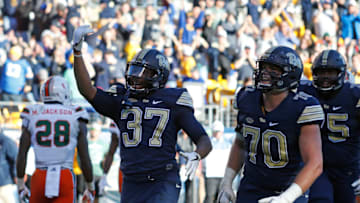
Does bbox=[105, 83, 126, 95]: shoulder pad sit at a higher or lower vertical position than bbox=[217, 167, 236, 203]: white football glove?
higher

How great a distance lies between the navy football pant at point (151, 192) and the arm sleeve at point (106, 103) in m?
→ 0.55

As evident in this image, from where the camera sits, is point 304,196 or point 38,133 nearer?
point 304,196

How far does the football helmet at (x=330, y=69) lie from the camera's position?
540 cm

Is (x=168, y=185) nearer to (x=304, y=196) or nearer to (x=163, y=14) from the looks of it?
(x=304, y=196)

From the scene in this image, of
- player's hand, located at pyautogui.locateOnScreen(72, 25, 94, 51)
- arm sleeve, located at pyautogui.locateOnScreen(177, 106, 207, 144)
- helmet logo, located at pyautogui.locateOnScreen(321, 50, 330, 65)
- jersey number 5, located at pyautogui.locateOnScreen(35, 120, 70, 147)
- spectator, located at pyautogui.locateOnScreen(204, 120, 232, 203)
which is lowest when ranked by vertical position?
spectator, located at pyautogui.locateOnScreen(204, 120, 232, 203)

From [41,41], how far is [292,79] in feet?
33.7

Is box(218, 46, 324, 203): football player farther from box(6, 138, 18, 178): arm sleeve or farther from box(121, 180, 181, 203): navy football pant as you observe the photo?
box(6, 138, 18, 178): arm sleeve

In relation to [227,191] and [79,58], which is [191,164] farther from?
[79,58]

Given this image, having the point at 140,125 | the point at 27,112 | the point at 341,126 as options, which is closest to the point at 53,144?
the point at 27,112

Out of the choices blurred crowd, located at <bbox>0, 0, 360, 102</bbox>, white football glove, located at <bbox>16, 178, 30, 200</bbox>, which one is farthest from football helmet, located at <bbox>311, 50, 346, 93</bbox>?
blurred crowd, located at <bbox>0, 0, 360, 102</bbox>

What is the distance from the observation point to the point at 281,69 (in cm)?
438

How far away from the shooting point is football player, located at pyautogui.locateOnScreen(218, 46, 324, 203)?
167 inches

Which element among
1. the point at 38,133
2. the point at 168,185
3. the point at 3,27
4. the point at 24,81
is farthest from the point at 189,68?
the point at 168,185

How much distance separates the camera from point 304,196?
173 inches
